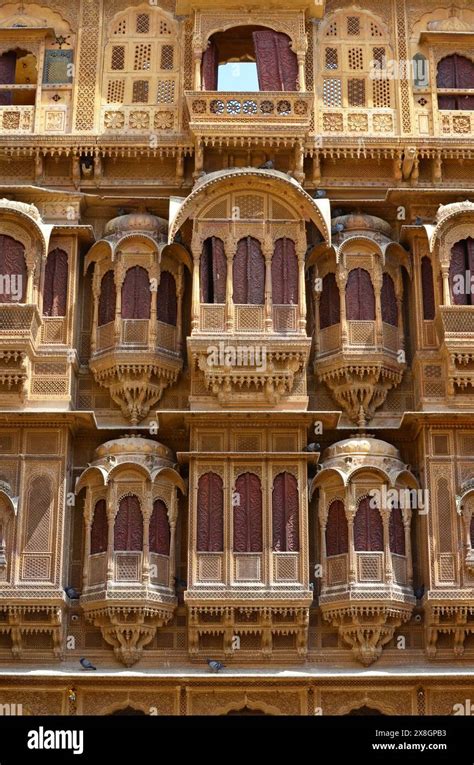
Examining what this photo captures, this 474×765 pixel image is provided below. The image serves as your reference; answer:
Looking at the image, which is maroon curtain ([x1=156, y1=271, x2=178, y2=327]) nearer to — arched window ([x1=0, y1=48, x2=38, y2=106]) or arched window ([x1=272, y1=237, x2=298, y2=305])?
arched window ([x1=272, y1=237, x2=298, y2=305])

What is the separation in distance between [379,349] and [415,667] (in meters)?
4.57

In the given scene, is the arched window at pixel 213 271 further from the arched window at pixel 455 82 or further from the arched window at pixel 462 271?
the arched window at pixel 455 82

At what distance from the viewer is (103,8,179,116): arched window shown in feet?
75.1

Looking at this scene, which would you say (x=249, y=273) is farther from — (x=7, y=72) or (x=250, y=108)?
(x=7, y=72)

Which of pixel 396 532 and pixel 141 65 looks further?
pixel 141 65

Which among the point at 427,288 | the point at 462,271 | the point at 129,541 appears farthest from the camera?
the point at 427,288

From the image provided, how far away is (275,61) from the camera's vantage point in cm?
2288

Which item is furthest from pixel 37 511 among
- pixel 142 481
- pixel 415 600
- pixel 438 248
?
pixel 438 248

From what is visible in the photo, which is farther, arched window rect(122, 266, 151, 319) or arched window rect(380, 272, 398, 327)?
arched window rect(380, 272, 398, 327)

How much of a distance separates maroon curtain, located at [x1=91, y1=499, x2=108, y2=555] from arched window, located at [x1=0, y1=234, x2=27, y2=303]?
322cm

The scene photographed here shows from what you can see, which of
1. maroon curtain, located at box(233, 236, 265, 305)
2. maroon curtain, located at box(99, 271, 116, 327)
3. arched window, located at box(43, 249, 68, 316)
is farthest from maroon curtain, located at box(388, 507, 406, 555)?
arched window, located at box(43, 249, 68, 316)

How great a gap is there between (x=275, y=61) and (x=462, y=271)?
4.48 meters

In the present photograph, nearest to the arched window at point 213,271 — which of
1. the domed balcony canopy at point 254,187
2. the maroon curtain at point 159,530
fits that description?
the domed balcony canopy at point 254,187

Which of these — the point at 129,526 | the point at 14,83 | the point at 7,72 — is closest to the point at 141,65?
the point at 14,83
